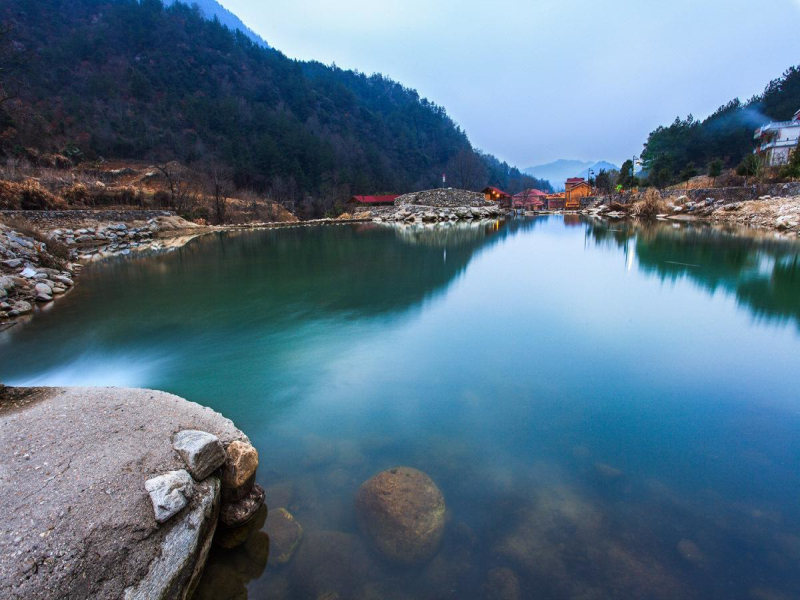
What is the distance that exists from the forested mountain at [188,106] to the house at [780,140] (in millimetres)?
37033

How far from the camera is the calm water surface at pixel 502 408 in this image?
7.14ft

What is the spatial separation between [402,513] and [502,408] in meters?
1.69

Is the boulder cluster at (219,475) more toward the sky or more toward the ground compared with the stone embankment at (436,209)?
more toward the ground

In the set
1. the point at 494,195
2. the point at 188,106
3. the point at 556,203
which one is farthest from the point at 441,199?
the point at 188,106

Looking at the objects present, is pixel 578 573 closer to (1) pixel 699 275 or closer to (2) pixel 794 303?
(2) pixel 794 303

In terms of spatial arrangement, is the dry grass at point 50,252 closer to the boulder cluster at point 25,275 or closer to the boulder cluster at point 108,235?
the boulder cluster at point 25,275

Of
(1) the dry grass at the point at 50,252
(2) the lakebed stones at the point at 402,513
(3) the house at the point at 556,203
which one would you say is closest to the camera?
(2) the lakebed stones at the point at 402,513

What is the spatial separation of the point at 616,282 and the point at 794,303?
9.57 feet

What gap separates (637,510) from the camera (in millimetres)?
2504

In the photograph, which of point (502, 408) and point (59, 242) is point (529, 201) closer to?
point (59, 242)

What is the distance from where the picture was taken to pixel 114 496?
1961 mm

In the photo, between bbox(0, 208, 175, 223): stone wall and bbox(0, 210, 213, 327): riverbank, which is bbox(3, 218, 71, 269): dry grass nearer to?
bbox(0, 210, 213, 327): riverbank

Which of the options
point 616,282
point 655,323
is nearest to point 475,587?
point 655,323

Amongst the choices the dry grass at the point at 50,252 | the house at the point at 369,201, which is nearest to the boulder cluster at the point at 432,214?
the house at the point at 369,201
